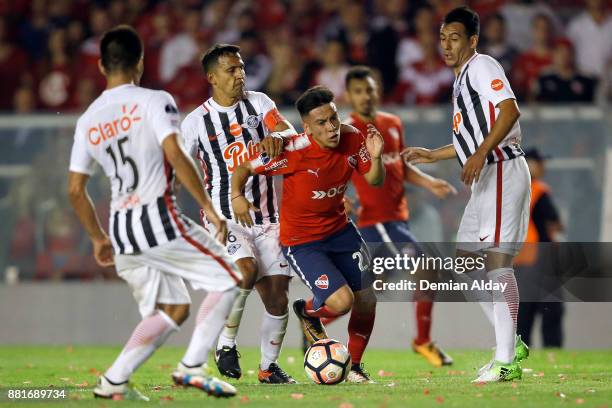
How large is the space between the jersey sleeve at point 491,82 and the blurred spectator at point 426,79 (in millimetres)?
5983

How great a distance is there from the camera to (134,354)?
7047 mm

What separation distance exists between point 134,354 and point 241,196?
5.38 ft

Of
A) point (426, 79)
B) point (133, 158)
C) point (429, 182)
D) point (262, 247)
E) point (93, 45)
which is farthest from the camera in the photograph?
point (93, 45)

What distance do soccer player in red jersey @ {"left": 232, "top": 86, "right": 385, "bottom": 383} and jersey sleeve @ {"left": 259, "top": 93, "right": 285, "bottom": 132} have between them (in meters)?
0.39

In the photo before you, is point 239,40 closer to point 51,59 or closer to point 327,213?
point 51,59

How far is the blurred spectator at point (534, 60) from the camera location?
14172mm

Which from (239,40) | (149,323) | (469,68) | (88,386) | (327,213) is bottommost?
(88,386)

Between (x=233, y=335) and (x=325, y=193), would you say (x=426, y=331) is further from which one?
(x=325, y=193)

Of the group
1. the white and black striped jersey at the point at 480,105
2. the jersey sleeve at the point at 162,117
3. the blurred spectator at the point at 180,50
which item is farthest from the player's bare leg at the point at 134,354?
the blurred spectator at the point at 180,50

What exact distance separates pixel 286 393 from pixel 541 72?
289 inches

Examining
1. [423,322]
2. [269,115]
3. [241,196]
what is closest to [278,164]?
[241,196]

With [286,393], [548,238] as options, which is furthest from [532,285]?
[286,393]

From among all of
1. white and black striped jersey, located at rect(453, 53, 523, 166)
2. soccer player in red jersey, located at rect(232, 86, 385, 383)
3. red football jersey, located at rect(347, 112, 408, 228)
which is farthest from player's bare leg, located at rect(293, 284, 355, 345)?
red football jersey, located at rect(347, 112, 408, 228)

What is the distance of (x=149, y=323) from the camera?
707 centimetres
